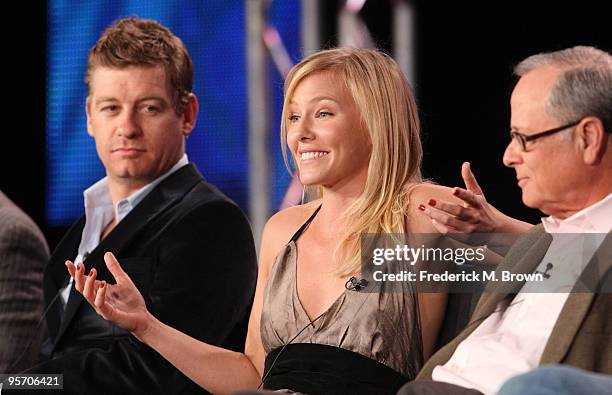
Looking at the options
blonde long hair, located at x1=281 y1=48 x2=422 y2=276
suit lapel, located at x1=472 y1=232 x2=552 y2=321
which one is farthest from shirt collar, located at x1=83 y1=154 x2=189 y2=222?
suit lapel, located at x1=472 y1=232 x2=552 y2=321

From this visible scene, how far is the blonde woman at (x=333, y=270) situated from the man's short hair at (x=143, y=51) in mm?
695

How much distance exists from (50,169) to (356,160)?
2355 mm

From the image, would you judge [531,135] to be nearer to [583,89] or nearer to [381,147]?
[583,89]

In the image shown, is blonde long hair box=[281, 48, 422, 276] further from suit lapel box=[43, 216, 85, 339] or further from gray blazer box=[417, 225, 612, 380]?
suit lapel box=[43, 216, 85, 339]

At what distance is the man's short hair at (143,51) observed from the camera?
10.6 feet

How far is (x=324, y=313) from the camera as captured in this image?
2.47m

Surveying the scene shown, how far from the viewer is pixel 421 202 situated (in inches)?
98.0

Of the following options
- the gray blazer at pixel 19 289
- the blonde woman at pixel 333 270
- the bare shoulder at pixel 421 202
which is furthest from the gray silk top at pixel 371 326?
the gray blazer at pixel 19 289

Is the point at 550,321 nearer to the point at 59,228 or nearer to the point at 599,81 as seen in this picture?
the point at 599,81

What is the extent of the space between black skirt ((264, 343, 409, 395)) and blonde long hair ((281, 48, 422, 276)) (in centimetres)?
21

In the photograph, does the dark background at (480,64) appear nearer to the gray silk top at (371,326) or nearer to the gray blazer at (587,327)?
the gray silk top at (371,326)

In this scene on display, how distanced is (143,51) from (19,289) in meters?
0.88

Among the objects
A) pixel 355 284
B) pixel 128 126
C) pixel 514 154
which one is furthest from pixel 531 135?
pixel 128 126

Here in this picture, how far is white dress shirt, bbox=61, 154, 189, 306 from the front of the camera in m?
3.24
